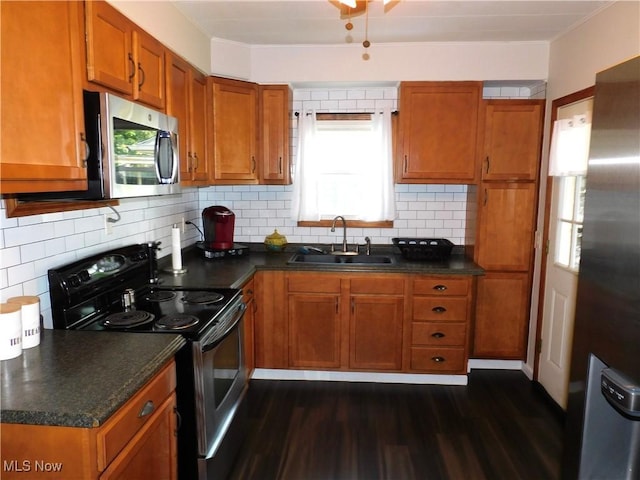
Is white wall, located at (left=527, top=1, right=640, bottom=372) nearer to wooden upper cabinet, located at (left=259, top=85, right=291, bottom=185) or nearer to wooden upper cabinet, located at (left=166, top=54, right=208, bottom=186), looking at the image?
wooden upper cabinet, located at (left=259, top=85, right=291, bottom=185)

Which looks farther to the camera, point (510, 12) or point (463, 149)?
point (463, 149)

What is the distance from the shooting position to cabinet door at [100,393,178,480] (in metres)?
1.27

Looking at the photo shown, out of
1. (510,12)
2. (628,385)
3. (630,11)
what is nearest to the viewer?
(628,385)

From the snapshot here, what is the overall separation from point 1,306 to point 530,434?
2799mm

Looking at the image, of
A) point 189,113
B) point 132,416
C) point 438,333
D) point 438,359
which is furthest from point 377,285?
point 132,416

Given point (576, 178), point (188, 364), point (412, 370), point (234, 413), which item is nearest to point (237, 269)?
point (234, 413)

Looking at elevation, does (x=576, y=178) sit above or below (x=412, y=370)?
above

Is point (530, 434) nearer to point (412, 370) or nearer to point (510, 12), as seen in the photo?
point (412, 370)

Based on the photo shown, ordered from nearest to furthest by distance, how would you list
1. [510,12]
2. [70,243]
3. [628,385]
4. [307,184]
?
[628,385] → [70,243] → [510,12] → [307,184]

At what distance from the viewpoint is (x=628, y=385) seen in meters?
1.35

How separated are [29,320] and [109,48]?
1.08 m

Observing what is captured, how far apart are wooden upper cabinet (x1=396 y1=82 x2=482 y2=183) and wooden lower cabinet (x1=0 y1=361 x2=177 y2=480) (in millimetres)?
2498

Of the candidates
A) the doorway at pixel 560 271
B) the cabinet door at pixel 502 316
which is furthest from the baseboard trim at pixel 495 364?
the doorway at pixel 560 271

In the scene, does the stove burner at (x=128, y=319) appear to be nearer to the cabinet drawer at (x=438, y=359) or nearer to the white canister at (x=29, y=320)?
the white canister at (x=29, y=320)
